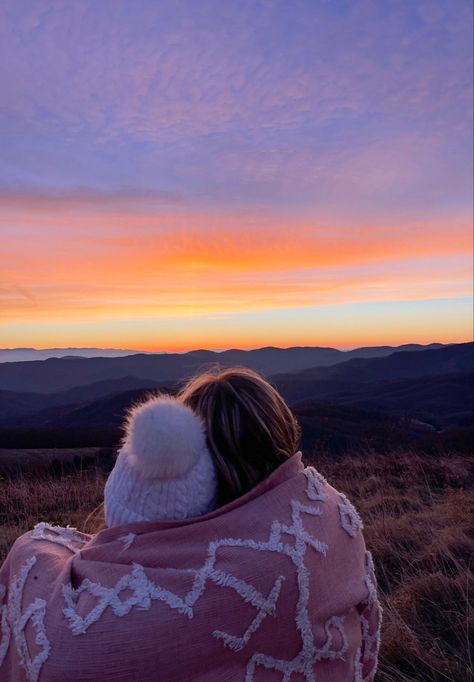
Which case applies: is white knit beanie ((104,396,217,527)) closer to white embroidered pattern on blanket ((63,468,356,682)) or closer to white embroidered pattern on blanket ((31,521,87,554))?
white embroidered pattern on blanket ((63,468,356,682))

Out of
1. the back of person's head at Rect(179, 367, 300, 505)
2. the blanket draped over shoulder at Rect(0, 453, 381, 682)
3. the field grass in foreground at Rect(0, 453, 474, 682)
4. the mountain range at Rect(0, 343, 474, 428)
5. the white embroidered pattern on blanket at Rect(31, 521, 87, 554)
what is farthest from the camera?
the mountain range at Rect(0, 343, 474, 428)

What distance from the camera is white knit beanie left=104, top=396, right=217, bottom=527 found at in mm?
1376

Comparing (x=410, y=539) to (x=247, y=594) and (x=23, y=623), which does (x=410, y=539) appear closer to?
Answer: (x=247, y=594)

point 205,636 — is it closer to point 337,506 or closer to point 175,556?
point 175,556

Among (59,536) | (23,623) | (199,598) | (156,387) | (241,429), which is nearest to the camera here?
(199,598)

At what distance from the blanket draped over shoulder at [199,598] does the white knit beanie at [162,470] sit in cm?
4

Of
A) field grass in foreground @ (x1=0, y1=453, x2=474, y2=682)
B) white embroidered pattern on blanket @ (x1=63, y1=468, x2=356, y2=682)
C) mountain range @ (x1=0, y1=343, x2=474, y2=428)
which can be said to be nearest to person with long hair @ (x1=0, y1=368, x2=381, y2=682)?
white embroidered pattern on blanket @ (x1=63, y1=468, x2=356, y2=682)

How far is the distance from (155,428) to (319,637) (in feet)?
2.56

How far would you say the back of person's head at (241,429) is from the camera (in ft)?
5.04

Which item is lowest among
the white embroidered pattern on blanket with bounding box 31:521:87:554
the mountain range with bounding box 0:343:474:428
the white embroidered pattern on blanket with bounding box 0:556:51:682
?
the mountain range with bounding box 0:343:474:428

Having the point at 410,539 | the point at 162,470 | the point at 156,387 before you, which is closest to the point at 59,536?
the point at 162,470

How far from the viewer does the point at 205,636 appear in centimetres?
133

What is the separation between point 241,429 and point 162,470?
0.27 m

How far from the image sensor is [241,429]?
5.09 ft
